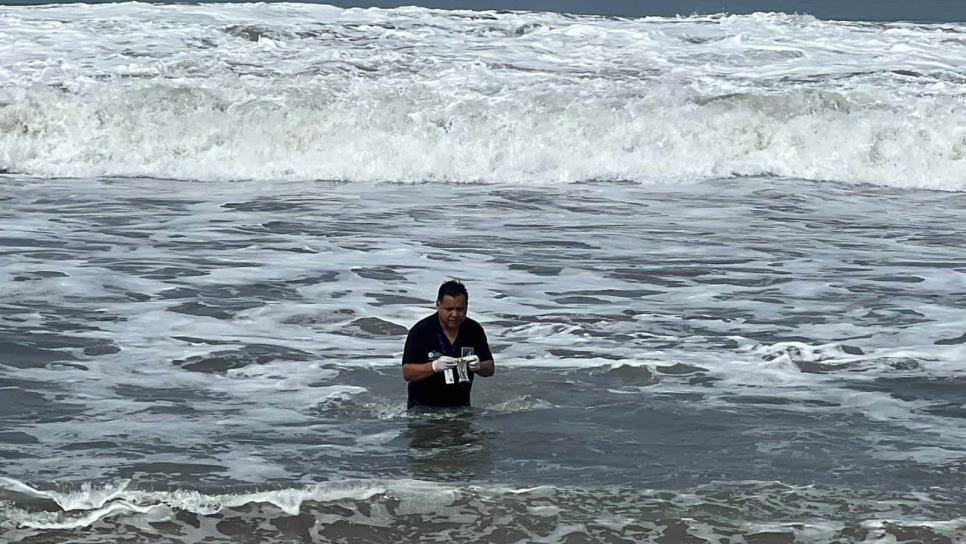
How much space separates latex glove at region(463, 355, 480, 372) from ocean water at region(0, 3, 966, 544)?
0.36 meters

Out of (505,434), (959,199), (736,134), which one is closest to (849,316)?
(505,434)

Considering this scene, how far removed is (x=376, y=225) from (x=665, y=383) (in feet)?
22.4

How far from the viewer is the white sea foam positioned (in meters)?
20.8

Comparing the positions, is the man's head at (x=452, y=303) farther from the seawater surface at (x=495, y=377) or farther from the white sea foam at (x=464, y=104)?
the white sea foam at (x=464, y=104)

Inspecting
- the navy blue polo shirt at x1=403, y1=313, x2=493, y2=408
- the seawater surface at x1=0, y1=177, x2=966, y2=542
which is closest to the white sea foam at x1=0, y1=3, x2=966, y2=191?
the seawater surface at x1=0, y1=177, x2=966, y2=542

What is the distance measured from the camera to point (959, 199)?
1856cm

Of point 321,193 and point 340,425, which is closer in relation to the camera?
point 340,425

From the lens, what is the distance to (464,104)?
2284cm

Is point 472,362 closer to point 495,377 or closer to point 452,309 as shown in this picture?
point 452,309

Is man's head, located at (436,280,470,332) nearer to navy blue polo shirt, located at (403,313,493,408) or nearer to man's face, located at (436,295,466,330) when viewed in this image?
man's face, located at (436,295,466,330)

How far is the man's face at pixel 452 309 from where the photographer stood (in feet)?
25.2

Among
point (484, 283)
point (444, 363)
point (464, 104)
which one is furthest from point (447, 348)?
point (464, 104)

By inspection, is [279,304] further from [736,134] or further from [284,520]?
[736,134]

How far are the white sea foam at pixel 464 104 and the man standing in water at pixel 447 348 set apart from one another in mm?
12068
